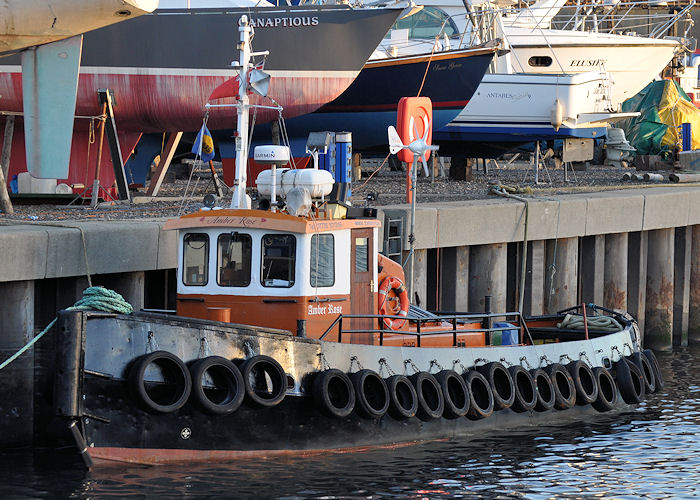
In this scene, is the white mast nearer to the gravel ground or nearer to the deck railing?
the deck railing

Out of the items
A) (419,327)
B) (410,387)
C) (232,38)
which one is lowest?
(410,387)

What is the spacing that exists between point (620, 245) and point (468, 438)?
765 centimetres

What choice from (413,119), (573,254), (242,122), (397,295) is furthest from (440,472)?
(573,254)

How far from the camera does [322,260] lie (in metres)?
12.0

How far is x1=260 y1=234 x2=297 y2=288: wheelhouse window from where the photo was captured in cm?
→ 1173

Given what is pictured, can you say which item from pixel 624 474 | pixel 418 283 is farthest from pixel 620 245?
pixel 624 474

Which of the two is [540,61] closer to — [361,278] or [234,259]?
[361,278]

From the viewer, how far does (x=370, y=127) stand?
2558 centimetres

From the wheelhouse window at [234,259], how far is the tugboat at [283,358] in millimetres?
14

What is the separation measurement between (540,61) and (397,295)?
22214 mm

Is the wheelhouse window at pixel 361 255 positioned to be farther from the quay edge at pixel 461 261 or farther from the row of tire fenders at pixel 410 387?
the quay edge at pixel 461 261

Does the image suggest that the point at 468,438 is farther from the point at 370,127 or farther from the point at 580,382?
the point at 370,127

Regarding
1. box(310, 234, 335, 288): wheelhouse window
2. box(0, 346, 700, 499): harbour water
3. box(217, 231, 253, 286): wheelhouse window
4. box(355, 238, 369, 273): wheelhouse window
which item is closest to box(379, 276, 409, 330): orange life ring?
box(355, 238, 369, 273): wheelhouse window

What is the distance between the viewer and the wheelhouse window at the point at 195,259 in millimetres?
11953
